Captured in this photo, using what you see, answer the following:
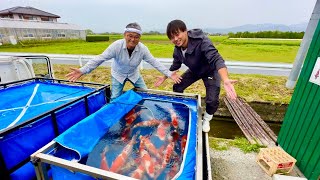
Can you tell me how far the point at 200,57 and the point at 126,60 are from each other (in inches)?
55.6

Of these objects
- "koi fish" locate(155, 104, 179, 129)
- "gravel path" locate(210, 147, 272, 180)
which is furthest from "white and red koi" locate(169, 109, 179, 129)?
"gravel path" locate(210, 147, 272, 180)

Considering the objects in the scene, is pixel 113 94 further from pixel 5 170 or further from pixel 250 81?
pixel 250 81

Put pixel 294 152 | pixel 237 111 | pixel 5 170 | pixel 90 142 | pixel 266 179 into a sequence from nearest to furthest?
pixel 5 170, pixel 90 142, pixel 266 179, pixel 294 152, pixel 237 111

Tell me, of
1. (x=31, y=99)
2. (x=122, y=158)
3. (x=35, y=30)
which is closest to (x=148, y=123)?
(x=122, y=158)

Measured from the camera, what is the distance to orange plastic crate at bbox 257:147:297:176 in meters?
2.90

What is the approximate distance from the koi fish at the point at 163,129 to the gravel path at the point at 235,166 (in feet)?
3.99

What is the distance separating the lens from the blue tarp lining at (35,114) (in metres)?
1.71

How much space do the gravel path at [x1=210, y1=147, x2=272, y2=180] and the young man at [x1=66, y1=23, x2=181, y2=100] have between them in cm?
168

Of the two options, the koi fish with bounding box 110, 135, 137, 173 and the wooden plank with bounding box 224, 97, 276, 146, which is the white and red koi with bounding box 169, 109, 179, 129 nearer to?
the koi fish with bounding box 110, 135, 137, 173

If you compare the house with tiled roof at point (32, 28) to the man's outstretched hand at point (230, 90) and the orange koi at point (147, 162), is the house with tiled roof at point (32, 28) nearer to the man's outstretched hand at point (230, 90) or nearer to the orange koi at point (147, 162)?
the orange koi at point (147, 162)

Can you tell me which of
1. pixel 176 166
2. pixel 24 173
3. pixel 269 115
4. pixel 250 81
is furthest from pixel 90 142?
pixel 250 81

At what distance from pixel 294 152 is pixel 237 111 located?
2787 millimetres

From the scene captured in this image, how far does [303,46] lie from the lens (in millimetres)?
3309

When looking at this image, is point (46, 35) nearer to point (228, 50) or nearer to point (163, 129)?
point (228, 50)
